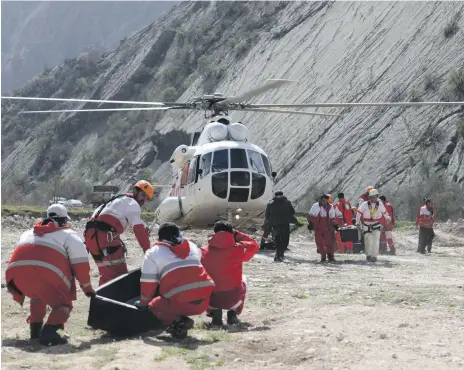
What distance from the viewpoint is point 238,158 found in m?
17.0

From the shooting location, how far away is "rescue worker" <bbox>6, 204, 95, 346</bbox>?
21.7 ft

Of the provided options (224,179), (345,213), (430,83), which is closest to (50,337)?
(224,179)

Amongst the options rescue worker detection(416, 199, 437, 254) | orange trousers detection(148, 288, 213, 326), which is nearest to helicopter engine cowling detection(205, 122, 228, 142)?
rescue worker detection(416, 199, 437, 254)

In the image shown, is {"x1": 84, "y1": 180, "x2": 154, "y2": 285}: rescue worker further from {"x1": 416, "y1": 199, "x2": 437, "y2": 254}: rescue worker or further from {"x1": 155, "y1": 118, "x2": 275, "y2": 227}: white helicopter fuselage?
{"x1": 416, "y1": 199, "x2": 437, "y2": 254}: rescue worker

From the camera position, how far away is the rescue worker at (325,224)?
15.1 m

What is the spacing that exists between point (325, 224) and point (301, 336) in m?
9.05

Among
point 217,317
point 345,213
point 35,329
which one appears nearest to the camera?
point 35,329

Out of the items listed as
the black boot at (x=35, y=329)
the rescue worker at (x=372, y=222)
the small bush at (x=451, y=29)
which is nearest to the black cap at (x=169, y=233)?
the black boot at (x=35, y=329)

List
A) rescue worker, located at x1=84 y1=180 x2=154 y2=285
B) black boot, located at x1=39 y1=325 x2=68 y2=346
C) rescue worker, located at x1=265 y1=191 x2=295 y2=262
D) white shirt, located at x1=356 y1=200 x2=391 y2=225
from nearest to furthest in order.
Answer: black boot, located at x1=39 y1=325 x2=68 y2=346 → rescue worker, located at x1=84 y1=180 x2=154 y2=285 → rescue worker, located at x1=265 y1=191 x2=295 y2=262 → white shirt, located at x1=356 y1=200 x2=391 y2=225

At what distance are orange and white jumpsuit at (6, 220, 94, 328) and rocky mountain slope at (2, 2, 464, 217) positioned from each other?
2522 cm

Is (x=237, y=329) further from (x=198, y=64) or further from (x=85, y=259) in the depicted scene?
(x=198, y=64)

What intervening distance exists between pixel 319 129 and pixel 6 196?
3008cm

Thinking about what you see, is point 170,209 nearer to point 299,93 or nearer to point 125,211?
point 125,211

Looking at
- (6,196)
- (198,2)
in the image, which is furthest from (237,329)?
(198,2)
